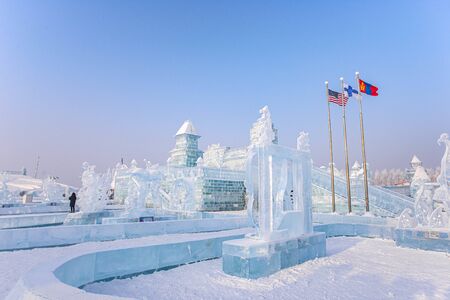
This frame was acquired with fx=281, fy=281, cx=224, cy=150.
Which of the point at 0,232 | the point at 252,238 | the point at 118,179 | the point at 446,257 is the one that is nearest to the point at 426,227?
the point at 446,257

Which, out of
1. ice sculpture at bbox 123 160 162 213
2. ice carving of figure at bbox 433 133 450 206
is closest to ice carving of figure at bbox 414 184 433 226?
ice carving of figure at bbox 433 133 450 206

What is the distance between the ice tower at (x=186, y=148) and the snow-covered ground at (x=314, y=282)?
31693mm

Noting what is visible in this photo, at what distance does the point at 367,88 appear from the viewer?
15.7m

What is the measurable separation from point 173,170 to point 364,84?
16971mm

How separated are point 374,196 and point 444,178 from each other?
34.6 feet

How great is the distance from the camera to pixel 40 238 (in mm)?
7945

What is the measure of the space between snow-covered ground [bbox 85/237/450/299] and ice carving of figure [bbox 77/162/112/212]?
1131cm

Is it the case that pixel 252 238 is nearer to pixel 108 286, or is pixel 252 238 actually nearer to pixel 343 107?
pixel 108 286

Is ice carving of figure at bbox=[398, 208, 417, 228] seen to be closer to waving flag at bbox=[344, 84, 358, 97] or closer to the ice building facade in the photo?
waving flag at bbox=[344, 84, 358, 97]

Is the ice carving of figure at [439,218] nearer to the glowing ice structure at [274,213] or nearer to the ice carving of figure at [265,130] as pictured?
the glowing ice structure at [274,213]

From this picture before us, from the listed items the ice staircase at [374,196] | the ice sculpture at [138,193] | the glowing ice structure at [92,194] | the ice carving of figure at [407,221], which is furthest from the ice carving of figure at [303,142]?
the ice staircase at [374,196]

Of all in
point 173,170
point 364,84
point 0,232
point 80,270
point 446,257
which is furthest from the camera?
point 173,170

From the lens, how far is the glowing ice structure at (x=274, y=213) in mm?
5230

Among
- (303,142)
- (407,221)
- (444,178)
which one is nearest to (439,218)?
(407,221)
